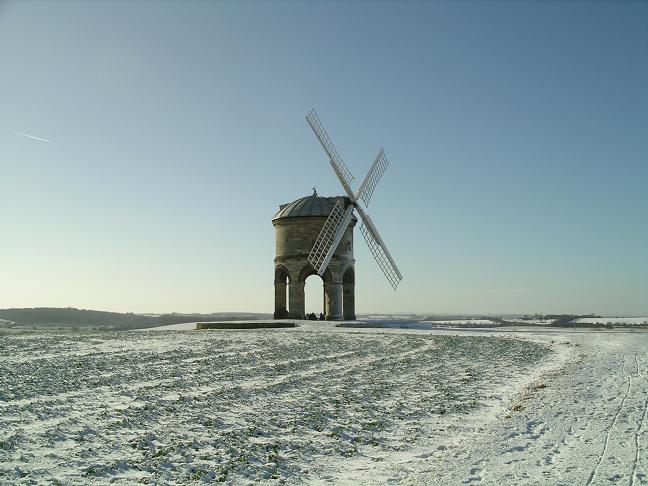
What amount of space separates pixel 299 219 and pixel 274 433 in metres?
30.2

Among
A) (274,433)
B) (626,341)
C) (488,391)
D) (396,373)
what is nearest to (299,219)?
(626,341)

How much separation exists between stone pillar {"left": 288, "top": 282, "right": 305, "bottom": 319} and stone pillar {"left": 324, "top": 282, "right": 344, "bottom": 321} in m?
1.71

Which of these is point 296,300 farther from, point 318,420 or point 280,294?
point 318,420

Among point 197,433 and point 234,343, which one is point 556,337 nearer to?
point 234,343

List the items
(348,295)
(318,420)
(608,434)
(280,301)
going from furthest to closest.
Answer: (348,295)
(280,301)
(318,420)
(608,434)

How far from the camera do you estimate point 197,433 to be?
7.78m

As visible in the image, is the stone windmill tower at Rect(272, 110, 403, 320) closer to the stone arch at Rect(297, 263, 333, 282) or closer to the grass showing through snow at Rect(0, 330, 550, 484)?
the stone arch at Rect(297, 263, 333, 282)

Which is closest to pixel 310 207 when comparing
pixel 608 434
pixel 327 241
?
pixel 327 241

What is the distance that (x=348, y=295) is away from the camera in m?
39.6

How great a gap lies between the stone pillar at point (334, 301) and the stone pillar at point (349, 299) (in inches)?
74.5

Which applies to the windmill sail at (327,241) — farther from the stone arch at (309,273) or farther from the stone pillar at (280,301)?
the stone pillar at (280,301)

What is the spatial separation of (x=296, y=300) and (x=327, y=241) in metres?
4.71

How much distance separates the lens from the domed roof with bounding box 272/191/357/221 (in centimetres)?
3778

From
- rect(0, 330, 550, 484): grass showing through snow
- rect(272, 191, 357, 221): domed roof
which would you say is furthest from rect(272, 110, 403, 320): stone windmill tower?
rect(0, 330, 550, 484): grass showing through snow
